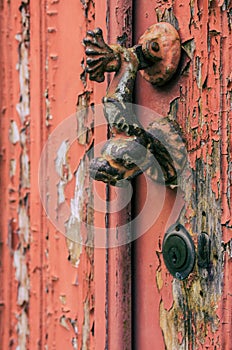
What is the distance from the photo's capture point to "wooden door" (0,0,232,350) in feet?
1.87

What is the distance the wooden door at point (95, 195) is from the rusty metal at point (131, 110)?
2 centimetres

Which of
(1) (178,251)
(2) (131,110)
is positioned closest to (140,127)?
(2) (131,110)

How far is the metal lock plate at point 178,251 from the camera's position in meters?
0.58

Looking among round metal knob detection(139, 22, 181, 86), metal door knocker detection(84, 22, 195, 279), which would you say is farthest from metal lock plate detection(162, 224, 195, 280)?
round metal knob detection(139, 22, 181, 86)

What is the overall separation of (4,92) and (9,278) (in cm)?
34

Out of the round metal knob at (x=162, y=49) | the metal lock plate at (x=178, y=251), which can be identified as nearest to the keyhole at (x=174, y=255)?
the metal lock plate at (x=178, y=251)

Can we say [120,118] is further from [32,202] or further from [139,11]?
[32,202]

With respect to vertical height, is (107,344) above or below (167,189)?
below

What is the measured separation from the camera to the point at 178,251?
0.60 m

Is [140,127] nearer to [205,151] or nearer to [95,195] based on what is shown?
[205,151]

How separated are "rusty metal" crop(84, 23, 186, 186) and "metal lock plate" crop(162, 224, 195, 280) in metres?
0.06

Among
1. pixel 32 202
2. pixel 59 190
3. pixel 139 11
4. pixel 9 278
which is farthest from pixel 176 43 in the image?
pixel 9 278

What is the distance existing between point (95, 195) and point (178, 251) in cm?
19

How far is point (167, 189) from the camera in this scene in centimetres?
62
